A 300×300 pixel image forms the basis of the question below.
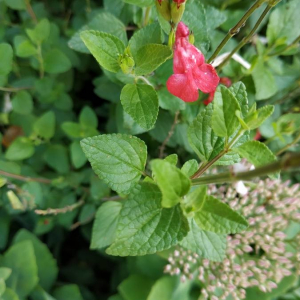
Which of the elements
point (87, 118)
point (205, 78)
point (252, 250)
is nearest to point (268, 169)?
point (205, 78)

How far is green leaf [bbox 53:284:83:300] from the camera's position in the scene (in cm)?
90

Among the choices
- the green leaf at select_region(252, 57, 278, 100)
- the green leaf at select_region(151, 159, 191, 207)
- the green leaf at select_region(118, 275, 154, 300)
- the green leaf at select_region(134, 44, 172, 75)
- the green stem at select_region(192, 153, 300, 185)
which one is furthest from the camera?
the green leaf at select_region(118, 275, 154, 300)

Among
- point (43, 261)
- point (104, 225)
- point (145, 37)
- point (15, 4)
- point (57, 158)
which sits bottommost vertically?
point (43, 261)

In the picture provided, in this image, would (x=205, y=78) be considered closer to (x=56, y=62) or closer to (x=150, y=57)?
(x=150, y=57)

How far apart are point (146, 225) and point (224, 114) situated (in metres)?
0.17

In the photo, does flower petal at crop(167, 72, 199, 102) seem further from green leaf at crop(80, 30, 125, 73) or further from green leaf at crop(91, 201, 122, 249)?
green leaf at crop(91, 201, 122, 249)

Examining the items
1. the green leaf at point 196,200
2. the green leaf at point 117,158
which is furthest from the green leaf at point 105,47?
the green leaf at point 196,200

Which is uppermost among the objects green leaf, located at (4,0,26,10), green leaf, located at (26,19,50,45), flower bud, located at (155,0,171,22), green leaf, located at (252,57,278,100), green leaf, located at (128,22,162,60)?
flower bud, located at (155,0,171,22)

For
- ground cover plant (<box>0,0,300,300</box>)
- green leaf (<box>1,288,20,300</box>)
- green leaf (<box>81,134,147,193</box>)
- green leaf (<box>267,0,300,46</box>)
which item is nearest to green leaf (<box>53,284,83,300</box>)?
ground cover plant (<box>0,0,300,300</box>)

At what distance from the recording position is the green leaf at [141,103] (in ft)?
1.69

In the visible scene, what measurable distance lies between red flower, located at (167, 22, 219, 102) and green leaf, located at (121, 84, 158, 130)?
1.8 inches

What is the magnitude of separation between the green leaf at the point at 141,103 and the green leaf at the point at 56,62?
32cm

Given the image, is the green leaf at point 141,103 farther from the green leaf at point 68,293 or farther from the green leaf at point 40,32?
the green leaf at point 68,293

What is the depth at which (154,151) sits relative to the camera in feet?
3.00
